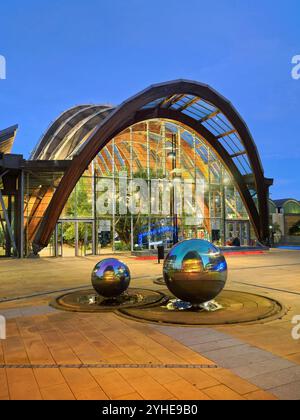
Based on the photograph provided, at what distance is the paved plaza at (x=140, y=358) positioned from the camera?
181 inches

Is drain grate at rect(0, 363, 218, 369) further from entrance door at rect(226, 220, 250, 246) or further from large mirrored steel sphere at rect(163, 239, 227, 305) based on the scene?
entrance door at rect(226, 220, 250, 246)

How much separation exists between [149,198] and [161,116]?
24.1 ft

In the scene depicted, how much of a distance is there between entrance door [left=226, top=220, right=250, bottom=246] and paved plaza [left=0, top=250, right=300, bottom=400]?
29.6 m

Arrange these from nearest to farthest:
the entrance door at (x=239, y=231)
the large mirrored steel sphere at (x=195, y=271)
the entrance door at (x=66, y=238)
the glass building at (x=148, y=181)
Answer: the large mirrored steel sphere at (x=195, y=271) < the glass building at (x=148, y=181) < the entrance door at (x=66, y=238) < the entrance door at (x=239, y=231)

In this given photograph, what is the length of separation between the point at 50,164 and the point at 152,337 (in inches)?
891

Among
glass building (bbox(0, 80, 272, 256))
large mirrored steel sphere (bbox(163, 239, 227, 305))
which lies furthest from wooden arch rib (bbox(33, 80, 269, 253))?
large mirrored steel sphere (bbox(163, 239, 227, 305))

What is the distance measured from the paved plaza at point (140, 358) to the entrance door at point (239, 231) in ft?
96.9

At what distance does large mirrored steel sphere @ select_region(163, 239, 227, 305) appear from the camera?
8633mm

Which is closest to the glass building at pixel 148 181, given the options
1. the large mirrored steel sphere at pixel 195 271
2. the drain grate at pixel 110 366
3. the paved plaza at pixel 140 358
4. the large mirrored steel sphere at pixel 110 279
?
the large mirrored steel sphere at pixel 110 279

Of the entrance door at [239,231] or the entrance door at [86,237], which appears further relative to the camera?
the entrance door at [239,231]

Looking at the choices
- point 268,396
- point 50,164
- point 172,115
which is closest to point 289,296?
point 268,396

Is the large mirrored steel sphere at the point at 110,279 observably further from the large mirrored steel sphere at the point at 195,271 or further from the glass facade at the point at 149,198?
the glass facade at the point at 149,198

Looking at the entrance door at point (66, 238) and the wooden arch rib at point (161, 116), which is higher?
the wooden arch rib at point (161, 116)

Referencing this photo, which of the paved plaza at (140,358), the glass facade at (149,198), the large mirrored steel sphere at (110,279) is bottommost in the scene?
the paved plaza at (140,358)
